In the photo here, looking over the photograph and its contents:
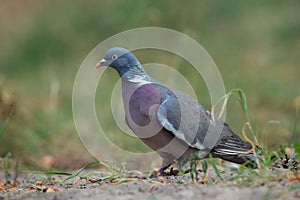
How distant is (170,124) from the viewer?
412 centimetres

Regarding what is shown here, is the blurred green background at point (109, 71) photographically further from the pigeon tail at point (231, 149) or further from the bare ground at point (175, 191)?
the bare ground at point (175, 191)

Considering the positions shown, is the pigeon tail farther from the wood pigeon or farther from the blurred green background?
the blurred green background

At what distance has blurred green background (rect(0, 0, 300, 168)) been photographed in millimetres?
6355

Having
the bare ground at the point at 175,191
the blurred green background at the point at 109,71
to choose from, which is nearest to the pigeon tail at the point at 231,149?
the bare ground at the point at 175,191

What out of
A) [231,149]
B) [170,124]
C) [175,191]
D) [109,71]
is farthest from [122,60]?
[109,71]

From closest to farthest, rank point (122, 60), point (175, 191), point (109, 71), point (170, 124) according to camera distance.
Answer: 1. point (175, 191)
2. point (170, 124)
3. point (122, 60)
4. point (109, 71)

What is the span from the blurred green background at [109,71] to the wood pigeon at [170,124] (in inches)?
56.1

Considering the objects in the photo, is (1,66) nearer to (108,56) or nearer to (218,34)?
(218,34)

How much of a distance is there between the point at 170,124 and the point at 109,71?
13.7 ft

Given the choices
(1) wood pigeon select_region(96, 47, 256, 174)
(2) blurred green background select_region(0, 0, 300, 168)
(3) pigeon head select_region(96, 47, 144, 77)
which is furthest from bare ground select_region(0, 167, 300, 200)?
(2) blurred green background select_region(0, 0, 300, 168)

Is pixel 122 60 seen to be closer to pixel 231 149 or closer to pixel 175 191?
pixel 231 149

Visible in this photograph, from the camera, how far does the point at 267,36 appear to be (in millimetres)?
10367

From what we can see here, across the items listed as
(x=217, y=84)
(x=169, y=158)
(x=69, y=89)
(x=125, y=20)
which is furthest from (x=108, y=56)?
(x=69, y=89)

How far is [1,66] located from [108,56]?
6.23 metres
